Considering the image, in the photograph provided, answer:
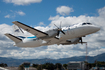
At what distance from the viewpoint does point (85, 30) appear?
27.4 m

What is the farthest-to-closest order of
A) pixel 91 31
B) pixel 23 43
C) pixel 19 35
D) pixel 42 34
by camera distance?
pixel 19 35
pixel 23 43
pixel 42 34
pixel 91 31

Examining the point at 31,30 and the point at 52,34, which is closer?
the point at 31,30

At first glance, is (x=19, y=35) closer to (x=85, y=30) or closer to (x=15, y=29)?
(x=15, y=29)

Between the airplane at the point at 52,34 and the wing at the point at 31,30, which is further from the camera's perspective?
the airplane at the point at 52,34

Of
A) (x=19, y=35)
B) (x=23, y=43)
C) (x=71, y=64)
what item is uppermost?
(x=19, y=35)

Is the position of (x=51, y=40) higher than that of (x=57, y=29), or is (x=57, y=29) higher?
(x=57, y=29)

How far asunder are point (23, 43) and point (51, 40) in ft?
26.9

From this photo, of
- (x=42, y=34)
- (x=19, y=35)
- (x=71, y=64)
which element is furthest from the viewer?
(x=71, y=64)

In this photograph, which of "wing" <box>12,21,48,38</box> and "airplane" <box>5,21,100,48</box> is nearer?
"wing" <box>12,21,48,38</box>

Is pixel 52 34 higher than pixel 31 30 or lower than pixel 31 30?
lower

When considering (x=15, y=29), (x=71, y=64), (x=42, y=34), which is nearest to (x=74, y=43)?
(x=42, y=34)

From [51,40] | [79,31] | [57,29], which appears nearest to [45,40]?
[51,40]

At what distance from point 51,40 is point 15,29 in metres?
12.8

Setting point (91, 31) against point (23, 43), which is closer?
point (91, 31)
